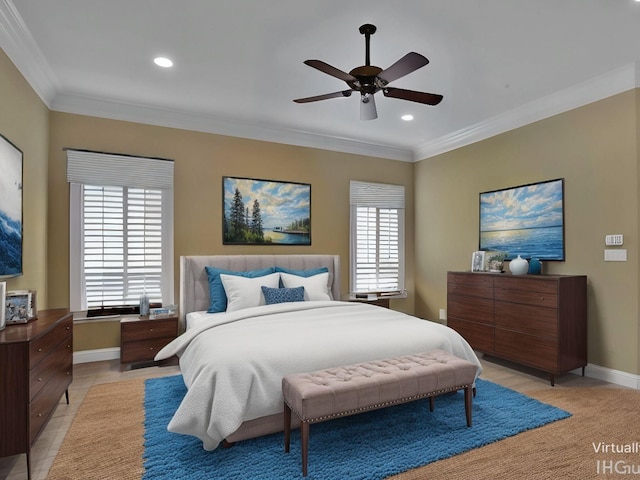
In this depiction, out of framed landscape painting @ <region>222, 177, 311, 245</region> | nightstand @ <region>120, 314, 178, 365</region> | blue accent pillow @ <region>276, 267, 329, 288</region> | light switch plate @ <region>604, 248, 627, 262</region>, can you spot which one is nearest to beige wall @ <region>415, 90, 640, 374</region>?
light switch plate @ <region>604, 248, 627, 262</region>

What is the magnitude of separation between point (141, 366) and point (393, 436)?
283 centimetres

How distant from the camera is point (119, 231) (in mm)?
4164

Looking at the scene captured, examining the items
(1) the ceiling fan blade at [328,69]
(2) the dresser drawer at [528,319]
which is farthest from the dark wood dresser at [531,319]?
(1) the ceiling fan blade at [328,69]

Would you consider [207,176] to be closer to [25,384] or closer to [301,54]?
[301,54]

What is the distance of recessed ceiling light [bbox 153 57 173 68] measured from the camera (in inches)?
125

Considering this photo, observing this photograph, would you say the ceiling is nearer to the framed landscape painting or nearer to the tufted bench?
the framed landscape painting

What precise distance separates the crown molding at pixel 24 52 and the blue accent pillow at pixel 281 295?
2.86 metres

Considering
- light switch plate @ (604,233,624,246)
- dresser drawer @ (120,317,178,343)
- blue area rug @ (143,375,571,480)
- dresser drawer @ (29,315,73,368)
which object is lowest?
blue area rug @ (143,375,571,480)

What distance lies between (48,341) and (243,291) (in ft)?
6.10

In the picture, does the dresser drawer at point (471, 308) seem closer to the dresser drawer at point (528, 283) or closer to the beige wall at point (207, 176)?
the dresser drawer at point (528, 283)

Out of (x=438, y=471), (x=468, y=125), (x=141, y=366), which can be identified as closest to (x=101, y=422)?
(x=141, y=366)

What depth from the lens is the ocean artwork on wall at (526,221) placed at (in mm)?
3953

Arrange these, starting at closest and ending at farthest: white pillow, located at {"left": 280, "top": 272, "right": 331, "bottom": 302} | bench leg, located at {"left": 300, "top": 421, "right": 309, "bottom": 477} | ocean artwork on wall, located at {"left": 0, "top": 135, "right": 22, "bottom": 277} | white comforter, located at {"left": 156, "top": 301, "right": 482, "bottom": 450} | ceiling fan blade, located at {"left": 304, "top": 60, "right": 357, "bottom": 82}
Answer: bench leg, located at {"left": 300, "top": 421, "right": 309, "bottom": 477} → white comforter, located at {"left": 156, "top": 301, "right": 482, "bottom": 450} → ceiling fan blade, located at {"left": 304, "top": 60, "right": 357, "bottom": 82} → ocean artwork on wall, located at {"left": 0, "top": 135, "right": 22, "bottom": 277} → white pillow, located at {"left": 280, "top": 272, "right": 331, "bottom": 302}

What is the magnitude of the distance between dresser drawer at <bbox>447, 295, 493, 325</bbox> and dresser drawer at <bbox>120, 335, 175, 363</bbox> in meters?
3.31
